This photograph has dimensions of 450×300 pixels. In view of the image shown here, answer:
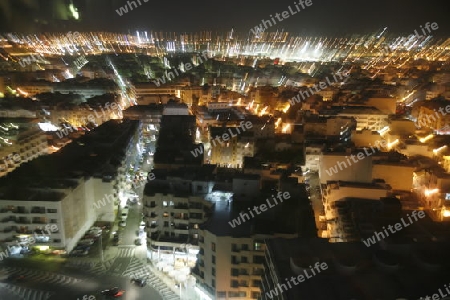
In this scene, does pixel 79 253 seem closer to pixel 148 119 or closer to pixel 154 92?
pixel 148 119

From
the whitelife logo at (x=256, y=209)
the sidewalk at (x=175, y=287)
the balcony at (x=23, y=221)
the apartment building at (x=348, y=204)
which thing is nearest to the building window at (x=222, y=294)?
the sidewalk at (x=175, y=287)

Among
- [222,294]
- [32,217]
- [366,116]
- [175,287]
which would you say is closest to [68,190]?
[32,217]

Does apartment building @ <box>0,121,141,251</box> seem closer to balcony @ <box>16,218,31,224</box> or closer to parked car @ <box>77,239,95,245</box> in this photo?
balcony @ <box>16,218,31,224</box>

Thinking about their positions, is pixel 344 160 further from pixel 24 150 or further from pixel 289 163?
pixel 24 150

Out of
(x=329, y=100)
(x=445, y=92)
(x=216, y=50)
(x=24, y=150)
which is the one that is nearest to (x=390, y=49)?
(x=216, y=50)

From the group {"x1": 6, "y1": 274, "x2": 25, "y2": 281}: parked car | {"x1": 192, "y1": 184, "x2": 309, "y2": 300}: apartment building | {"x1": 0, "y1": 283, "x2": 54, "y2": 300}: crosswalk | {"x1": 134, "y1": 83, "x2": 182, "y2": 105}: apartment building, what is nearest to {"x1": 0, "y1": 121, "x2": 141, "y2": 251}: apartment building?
{"x1": 6, "y1": 274, "x2": 25, "y2": 281}: parked car
